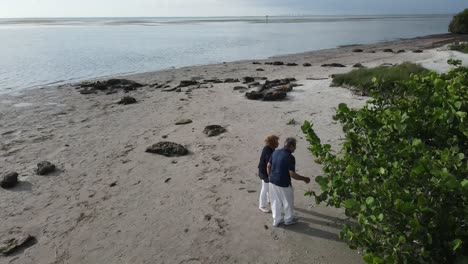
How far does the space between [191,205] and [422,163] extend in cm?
578

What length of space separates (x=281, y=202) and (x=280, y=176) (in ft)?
1.88

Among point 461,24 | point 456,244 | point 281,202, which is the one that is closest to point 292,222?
point 281,202

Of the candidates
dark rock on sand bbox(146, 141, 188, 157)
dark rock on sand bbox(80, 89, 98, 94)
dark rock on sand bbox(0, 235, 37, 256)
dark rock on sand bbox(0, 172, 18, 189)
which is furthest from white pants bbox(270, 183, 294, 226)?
dark rock on sand bbox(80, 89, 98, 94)

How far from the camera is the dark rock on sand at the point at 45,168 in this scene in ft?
36.0

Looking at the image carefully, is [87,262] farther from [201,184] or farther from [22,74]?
[22,74]

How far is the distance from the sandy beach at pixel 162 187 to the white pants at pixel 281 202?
0.21 metres

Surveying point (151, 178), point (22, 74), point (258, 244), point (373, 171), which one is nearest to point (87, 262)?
point (258, 244)

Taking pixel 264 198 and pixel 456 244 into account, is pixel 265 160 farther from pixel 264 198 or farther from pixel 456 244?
pixel 456 244

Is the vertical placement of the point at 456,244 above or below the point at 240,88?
above

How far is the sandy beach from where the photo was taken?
7.02 m

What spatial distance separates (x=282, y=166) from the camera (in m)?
6.92

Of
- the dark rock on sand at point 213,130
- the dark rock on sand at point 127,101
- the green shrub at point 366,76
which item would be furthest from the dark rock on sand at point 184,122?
the green shrub at point 366,76

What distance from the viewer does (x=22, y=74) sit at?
33.8 m

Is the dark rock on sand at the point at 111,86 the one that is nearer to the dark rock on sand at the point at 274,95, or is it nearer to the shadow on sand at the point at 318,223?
the dark rock on sand at the point at 274,95
